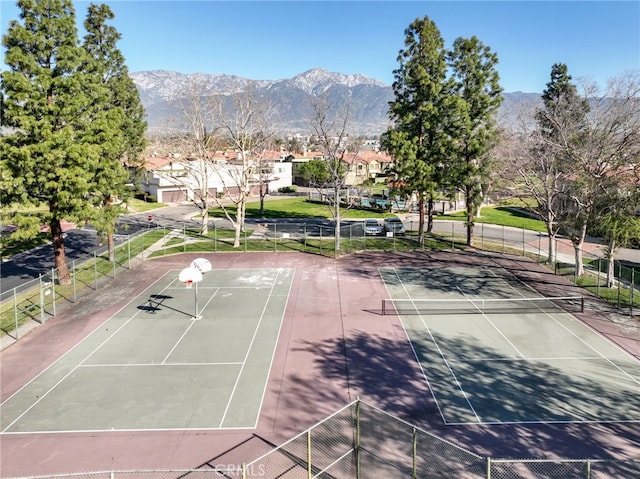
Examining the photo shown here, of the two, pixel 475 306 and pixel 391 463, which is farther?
pixel 475 306

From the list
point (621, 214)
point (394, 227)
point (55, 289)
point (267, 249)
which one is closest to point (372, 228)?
point (394, 227)

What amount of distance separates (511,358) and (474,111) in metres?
21.1

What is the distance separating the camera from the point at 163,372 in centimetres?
1611

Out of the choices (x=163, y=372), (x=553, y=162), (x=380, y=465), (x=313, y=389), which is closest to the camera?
(x=380, y=465)

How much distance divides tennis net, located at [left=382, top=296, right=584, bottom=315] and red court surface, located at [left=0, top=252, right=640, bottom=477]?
87 centimetres

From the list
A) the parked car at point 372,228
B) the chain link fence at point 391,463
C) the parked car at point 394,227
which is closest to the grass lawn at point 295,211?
the parked car at point 372,228

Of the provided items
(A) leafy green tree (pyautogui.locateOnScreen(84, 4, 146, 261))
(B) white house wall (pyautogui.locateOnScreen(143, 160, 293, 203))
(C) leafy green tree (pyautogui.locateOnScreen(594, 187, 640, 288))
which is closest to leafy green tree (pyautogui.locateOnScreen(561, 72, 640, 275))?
(C) leafy green tree (pyautogui.locateOnScreen(594, 187, 640, 288))

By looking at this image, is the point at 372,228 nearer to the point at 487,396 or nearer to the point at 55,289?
the point at 55,289

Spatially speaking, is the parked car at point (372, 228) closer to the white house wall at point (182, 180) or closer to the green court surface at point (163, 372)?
the green court surface at point (163, 372)

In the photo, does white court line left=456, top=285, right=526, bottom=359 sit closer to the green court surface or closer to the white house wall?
the green court surface

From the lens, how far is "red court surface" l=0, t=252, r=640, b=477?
11641 mm

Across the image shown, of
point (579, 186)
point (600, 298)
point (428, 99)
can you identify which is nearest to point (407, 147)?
point (428, 99)

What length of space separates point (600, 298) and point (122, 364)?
2319 cm

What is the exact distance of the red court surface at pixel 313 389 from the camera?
458 inches
